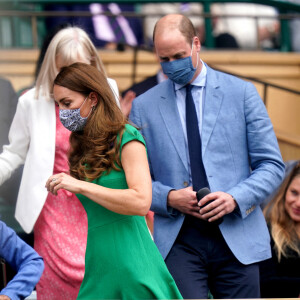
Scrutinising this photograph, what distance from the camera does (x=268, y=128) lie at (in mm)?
4395

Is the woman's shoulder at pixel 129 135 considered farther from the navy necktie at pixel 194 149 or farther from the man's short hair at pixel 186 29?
the man's short hair at pixel 186 29

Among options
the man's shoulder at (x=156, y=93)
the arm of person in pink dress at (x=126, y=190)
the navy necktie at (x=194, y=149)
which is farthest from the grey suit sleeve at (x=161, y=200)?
the arm of person in pink dress at (x=126, y=190)

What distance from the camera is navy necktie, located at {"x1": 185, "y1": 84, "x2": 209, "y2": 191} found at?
14.4ft

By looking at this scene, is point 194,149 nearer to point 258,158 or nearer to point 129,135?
point 258,158

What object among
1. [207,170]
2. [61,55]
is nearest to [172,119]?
[207,170]

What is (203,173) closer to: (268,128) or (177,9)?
(268,128)

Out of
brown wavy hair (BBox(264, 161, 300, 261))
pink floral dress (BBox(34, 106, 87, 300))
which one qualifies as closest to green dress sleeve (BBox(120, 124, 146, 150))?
pink floral dress (BBox(34, 106, 87, 300))

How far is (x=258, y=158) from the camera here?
4.41 meters

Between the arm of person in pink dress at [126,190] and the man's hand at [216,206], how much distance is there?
65 centimetres

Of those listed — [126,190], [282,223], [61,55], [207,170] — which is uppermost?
[61,55]

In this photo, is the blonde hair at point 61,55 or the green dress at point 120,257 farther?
the blonde hair at point 61,55

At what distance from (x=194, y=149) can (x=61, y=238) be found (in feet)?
3.06

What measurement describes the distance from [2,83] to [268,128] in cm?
214

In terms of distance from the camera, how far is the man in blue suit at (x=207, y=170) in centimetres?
431
